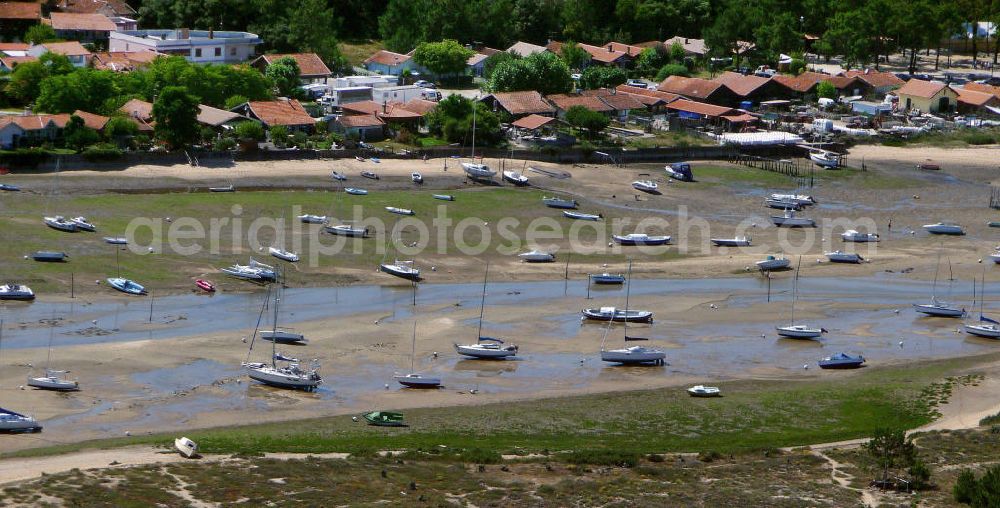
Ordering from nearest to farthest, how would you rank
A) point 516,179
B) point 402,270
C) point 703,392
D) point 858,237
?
point 703,392
point 402,270
point 858,237
point 516,179

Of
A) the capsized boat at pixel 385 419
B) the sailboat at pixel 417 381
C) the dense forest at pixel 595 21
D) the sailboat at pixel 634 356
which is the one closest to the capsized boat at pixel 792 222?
the sailboat at pixel 634 356

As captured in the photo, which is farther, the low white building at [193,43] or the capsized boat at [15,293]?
the low white building at [193,43]

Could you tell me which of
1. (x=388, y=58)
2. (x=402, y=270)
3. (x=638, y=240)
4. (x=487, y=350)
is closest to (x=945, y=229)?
(x=638, y=240)

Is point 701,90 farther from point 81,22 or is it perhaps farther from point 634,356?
point 634,356

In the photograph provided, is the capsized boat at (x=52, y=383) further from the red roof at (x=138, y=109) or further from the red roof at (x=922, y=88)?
the red roof at (x=922, y=88)

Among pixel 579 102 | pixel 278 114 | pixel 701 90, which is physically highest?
pixel 701 90

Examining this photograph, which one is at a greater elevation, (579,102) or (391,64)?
(391,64)
